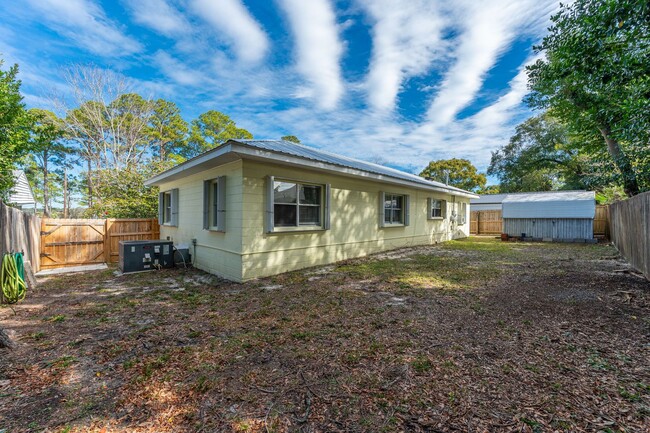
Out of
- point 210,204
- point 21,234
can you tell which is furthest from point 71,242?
point 210,204

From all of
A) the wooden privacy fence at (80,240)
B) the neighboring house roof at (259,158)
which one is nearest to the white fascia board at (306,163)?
the neighboring house roof at (259,158)

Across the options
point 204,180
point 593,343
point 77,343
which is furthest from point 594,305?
point 204,180

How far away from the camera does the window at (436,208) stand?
40.9ft

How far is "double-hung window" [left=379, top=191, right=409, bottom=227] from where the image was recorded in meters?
9.38

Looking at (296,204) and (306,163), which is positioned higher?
(306,163)

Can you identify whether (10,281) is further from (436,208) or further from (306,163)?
(436,208)

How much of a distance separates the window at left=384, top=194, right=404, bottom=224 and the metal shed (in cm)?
833

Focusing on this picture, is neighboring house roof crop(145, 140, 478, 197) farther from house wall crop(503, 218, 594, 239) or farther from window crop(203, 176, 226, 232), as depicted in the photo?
house wall crop(503, 218, 594, 239)

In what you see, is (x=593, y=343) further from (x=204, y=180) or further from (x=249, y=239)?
(x=204, y=180)

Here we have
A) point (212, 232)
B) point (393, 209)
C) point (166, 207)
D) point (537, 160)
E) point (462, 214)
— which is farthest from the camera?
point (537, 160)

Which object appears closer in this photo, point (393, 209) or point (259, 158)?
point (259, 158)

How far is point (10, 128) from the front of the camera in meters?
7.87

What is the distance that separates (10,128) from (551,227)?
22116 mm

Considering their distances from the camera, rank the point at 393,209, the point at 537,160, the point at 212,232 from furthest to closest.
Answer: the point at 537,160 < the point at 393,209 < the point at 212,232
